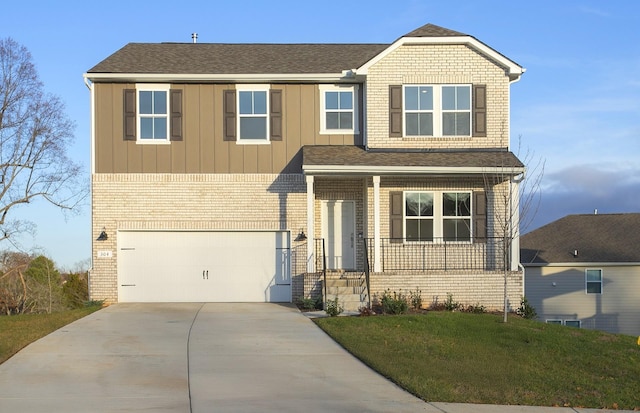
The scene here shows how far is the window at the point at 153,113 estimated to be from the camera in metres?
22.1

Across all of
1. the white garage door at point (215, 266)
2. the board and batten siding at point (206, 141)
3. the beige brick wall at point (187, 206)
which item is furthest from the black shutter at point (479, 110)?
the white garage door at point (215, 266)

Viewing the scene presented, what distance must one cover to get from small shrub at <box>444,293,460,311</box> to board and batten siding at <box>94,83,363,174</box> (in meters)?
5.01

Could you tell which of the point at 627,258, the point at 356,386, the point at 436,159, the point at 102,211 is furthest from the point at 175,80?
the point at 627,258

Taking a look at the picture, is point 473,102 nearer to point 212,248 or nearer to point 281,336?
point 212,248

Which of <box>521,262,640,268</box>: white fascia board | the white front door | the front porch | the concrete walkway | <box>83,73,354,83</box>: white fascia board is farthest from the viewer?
<box>521,262,640,268</box>: white fascia board

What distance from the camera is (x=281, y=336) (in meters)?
15.7

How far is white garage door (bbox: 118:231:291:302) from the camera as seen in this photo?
22.2 meters

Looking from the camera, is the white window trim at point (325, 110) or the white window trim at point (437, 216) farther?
the white window trim at point (325, 110)

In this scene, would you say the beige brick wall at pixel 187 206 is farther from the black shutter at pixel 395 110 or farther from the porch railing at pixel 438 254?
the black shutter at pixel 395 110

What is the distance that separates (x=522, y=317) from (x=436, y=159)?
454cm

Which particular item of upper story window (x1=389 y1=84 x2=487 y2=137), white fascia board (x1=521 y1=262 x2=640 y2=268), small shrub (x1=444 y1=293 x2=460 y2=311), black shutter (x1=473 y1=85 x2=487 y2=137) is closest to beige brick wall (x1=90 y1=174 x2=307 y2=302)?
upper story window (x1=389 y1=84 x2=487 y2=137)

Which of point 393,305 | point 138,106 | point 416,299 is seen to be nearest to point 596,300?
point 416,299

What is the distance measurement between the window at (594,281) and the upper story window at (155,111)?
2017 cm

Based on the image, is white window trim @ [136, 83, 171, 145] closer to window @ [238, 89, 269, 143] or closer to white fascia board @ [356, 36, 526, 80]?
window @ [238, 89, 269, 143]
